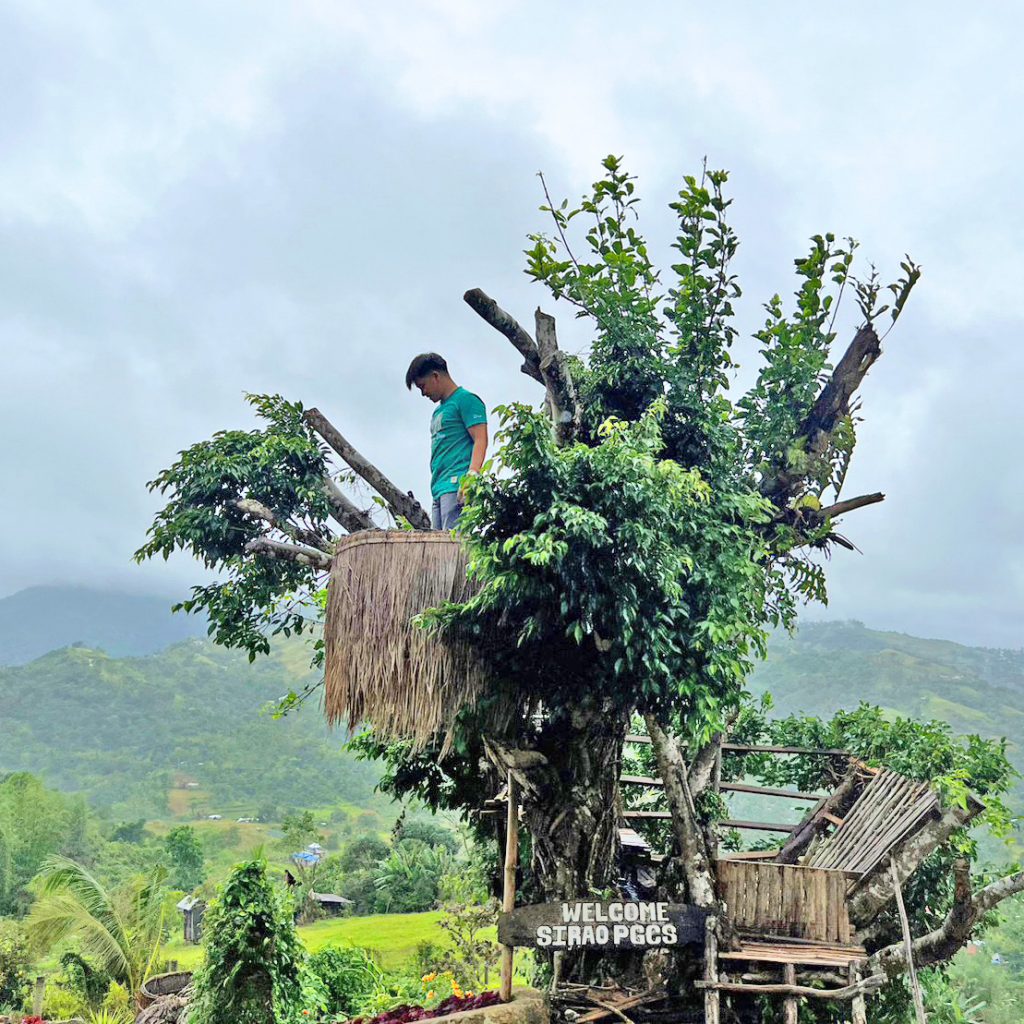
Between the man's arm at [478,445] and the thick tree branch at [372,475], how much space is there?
2809 millimetres

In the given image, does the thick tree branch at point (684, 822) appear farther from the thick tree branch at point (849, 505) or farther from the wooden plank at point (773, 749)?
the thick tree branch at point (849, 505)

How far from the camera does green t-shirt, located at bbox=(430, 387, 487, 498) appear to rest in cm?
720

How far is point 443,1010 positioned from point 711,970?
2.02 meters

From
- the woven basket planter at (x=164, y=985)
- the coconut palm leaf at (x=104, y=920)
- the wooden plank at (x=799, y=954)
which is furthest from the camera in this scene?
the coconut palm leaf at (x=104, y=920)

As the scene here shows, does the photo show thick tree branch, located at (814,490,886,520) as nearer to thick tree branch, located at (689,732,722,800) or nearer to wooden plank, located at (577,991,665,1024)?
thick tree branch, located at (689,732,722,800)

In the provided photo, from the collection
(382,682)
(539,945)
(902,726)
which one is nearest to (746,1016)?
(539,945)

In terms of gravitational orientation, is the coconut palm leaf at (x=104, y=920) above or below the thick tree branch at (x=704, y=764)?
below

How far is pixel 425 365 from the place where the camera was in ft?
24.1

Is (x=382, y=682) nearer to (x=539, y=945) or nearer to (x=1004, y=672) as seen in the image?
(x=539, y=945)

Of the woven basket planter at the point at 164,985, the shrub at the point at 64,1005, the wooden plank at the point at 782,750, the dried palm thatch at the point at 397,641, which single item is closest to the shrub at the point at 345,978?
the woven basket planter at the point at 164,985

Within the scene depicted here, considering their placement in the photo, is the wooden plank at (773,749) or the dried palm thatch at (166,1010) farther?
the dried palm thatch at (166,1010)

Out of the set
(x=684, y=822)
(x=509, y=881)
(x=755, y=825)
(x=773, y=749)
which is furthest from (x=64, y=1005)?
(x=684, y=822)

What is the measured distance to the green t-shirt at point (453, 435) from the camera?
7.20 meters

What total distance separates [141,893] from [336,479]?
1092cm
